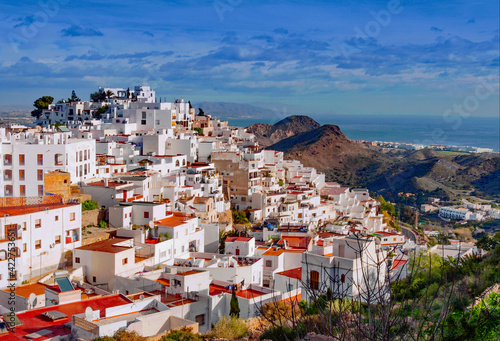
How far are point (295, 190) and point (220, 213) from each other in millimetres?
6657

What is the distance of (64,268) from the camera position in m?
→ 14.1

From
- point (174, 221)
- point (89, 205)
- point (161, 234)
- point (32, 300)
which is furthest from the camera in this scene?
point (174, 221)

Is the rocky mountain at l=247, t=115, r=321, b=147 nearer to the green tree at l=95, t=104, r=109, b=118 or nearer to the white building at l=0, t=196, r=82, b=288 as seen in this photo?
the green tree at l=95, t=104, r=109, b=118

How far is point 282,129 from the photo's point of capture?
71375 mm

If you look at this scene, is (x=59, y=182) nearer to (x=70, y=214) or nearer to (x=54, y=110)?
(x=70, y=214)

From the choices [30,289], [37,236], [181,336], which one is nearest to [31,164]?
[37,236]

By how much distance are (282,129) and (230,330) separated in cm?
6239

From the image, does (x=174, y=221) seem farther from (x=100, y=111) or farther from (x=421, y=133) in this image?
(x=421, y=133)

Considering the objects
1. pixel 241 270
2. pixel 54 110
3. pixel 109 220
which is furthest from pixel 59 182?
pixel 54 110

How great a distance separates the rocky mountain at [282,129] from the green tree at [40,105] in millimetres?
29250

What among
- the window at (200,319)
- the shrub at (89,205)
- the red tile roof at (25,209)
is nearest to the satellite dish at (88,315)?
the window at (200,319)

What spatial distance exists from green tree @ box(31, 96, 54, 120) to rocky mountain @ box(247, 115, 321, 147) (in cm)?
2925

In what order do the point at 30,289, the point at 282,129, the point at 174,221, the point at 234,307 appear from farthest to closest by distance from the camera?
the point at 282,129, the point at 174,221, the point at 234,307, the point at 30,289

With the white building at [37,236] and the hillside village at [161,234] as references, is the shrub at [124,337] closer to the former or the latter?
the hillside village at [161,234]
